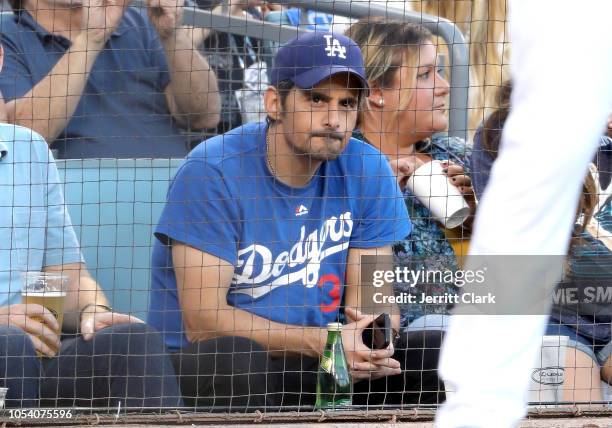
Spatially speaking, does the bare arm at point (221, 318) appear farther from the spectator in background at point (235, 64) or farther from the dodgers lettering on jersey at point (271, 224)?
the spectator in background at point (235, 64)

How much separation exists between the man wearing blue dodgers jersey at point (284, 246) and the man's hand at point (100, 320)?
13 centimetres

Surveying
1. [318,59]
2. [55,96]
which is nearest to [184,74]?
[55,96]

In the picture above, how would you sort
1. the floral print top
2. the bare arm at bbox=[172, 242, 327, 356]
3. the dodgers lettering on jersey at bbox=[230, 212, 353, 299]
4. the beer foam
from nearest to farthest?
the beer foam, the bare arm at bbox=[172, 242, 327, 356], the dodgers lettering on jersey at bbox=[230, 212, 353, 299], the floral print top

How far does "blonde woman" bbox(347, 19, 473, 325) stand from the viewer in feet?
14.2

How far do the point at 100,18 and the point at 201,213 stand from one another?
899mm

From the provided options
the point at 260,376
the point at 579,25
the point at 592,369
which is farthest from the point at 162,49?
the point at 579,25

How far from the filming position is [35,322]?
372 centimetres

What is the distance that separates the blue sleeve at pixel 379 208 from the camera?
164 inches

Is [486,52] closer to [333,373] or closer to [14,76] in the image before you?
[333,373]

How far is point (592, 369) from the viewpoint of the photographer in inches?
161

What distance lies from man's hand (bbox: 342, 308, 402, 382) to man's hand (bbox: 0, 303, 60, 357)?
3.06ft

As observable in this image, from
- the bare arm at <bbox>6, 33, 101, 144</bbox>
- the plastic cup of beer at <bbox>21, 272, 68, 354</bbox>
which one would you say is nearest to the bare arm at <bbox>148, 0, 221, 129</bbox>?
the bare arm at <bbox>6, 33, 101, 144</bbox>

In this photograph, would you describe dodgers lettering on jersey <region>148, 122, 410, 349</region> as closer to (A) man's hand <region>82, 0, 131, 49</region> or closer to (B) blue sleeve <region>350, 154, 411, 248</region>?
(B) blue sleeve <region>350, 154, 411, 248</region>

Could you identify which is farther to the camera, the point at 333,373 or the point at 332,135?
the point at 332,135
